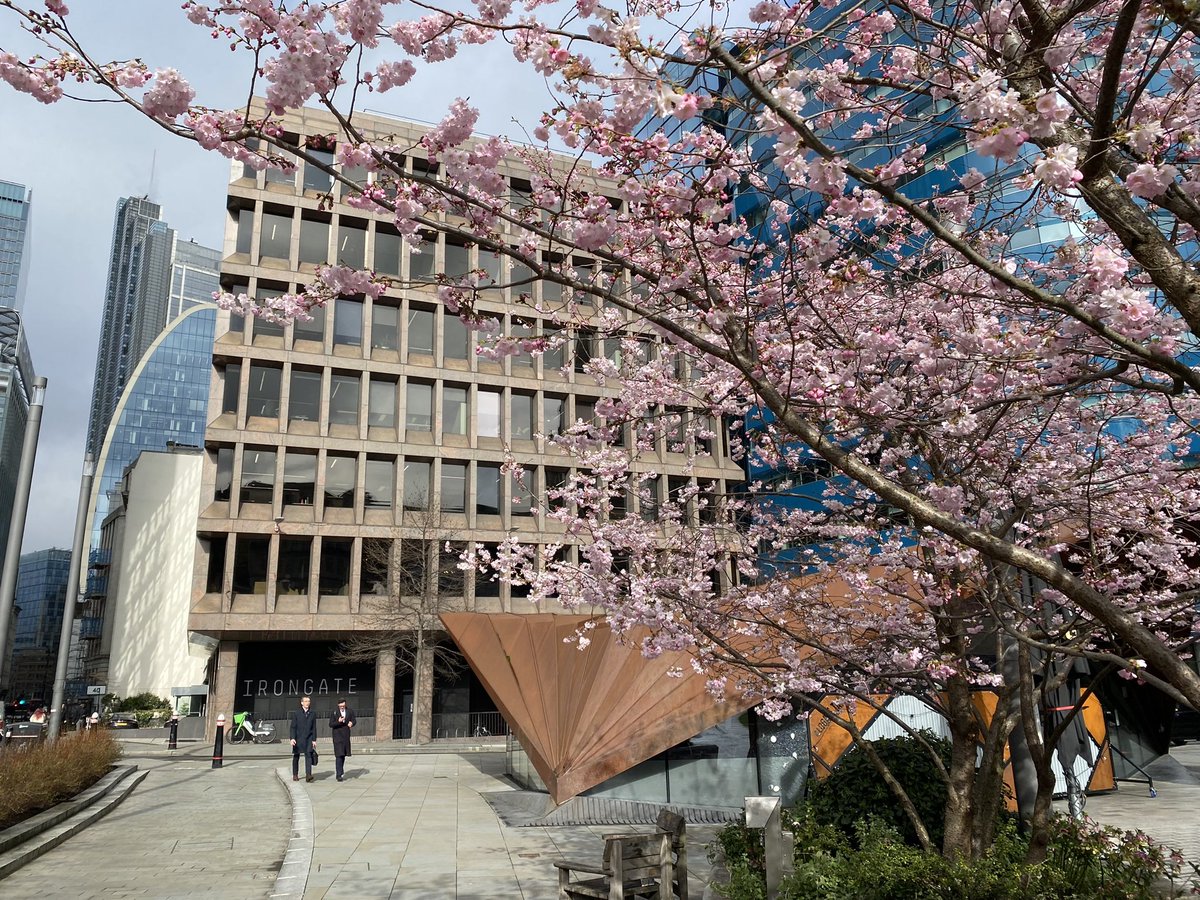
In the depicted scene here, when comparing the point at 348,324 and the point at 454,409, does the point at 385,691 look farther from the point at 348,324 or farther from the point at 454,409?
the point at 348,324

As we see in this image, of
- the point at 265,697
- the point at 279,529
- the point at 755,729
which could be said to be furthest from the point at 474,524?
the point at 755,729

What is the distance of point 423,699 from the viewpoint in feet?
119

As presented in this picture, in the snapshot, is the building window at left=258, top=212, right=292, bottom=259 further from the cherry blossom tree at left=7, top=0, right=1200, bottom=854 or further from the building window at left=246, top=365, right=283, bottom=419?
the cherry blossom tree at left=7, top=0, right=1200, bottom=854

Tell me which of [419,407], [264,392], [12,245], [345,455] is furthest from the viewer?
[12,245]

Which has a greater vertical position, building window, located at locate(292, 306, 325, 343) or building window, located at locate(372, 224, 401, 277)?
building window, located at locate(372, 224, 401, 277)

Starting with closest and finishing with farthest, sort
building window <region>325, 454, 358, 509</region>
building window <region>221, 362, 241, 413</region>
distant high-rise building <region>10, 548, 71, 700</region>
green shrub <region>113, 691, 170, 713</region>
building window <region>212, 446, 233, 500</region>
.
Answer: building window <region>212, 446, 233, 500</region>, building window <region>221, 362, 241, 413</region>, building window <region>325, 454, 358, 509</region>, green shrub <region>113, 691, 170, 713</region>, distant high-rise building <region>10, 548, 71, 700</region>

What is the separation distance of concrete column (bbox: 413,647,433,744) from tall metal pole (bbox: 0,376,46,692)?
21.0 meters

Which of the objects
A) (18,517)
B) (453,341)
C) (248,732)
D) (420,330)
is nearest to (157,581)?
(248,732)

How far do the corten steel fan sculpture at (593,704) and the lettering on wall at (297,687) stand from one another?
26022 mm

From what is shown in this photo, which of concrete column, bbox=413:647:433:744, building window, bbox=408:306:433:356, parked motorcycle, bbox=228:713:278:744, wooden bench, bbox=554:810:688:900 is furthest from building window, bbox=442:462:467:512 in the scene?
wooden bench, bbox=554:810:688:900

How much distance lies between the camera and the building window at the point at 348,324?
3950 cm

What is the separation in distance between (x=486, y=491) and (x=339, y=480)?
6725 millimetres

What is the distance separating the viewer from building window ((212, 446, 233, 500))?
36.8 m

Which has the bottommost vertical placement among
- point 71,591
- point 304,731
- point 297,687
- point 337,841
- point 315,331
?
point 337,841
